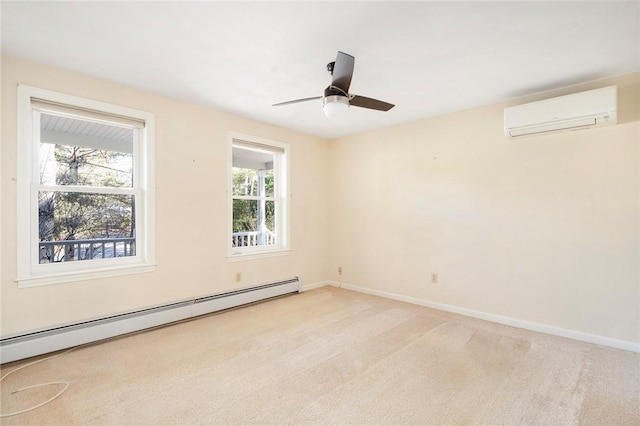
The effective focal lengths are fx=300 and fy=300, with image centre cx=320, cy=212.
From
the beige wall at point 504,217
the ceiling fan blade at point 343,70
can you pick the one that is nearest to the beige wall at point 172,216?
the beige wall at point 504,217

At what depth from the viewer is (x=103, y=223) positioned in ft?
9.77

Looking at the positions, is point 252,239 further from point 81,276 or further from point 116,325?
point 81,276

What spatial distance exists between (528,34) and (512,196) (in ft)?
5.67

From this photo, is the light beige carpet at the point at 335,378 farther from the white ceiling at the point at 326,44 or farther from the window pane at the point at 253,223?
the white ceiling at the point at 326,44

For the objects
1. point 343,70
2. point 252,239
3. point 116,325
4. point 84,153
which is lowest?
Answer: point 116,325

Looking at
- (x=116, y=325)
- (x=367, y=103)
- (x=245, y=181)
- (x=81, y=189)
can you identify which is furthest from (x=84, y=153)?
(x=367, y=103)

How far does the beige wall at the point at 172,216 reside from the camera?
241 centimetres

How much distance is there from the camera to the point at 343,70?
2055mm

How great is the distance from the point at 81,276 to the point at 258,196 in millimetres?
2188

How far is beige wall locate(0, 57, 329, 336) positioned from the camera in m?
2.41

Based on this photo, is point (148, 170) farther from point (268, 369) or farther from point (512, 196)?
point (512, 196)

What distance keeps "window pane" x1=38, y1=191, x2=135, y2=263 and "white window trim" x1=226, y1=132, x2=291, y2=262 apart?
1.07 meters

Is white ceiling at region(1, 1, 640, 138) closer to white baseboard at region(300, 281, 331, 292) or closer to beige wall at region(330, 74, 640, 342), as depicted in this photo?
beige wall at region(330, 74, 640, 342)


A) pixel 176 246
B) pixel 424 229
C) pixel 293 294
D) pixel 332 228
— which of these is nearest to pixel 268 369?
pixel 176 246
